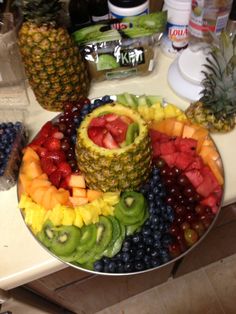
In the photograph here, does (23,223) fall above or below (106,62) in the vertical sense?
below

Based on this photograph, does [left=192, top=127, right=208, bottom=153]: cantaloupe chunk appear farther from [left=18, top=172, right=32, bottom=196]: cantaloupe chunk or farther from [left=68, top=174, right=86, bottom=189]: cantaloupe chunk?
[left=18, top=172, right=32, bottom=196]: cantaloupe chunk

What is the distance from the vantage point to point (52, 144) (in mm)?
771

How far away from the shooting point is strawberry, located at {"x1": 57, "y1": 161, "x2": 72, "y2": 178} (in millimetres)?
744

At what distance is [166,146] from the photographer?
0.77 m

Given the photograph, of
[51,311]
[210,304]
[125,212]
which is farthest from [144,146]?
[210,304]

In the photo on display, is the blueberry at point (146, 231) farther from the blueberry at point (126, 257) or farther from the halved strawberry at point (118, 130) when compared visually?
the halved strawberry at point (118, 130)

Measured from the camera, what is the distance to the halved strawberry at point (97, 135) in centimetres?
63

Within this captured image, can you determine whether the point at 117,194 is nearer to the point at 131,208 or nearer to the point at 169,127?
the point at 131,208

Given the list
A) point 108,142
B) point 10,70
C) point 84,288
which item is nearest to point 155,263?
point 108,142

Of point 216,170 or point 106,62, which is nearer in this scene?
point 216,170

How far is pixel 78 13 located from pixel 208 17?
330 mm

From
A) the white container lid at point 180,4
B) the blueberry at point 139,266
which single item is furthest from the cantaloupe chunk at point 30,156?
the white container lid at point 180,4

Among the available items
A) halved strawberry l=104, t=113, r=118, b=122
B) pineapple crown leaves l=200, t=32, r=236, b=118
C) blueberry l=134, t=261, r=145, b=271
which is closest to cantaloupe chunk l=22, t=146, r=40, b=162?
halved strawberry l=104, t=113, r=118, b=122

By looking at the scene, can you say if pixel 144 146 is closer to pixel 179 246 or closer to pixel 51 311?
pixel 179 246
